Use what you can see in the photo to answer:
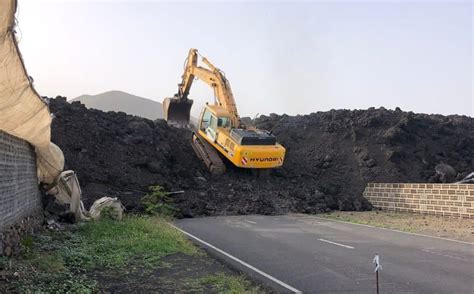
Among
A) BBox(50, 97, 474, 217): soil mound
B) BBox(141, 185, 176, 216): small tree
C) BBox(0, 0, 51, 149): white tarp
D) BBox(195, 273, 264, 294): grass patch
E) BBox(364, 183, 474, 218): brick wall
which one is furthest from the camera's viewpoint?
BBox(50, 97, 474, 217): soil mound

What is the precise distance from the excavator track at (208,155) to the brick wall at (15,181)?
14635mm

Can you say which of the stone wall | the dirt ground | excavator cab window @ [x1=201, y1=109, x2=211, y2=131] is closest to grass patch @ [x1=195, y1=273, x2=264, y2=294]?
the stone wall

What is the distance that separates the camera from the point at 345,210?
945 inches

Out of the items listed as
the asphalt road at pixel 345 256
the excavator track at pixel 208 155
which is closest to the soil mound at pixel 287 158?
the excavator track at pixel 208 155

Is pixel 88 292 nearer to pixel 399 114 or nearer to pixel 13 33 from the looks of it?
pixel 13 33

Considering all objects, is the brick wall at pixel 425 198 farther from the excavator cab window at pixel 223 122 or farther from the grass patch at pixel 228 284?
the grass patch at pixel 228 284

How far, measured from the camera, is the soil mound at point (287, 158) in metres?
23.1

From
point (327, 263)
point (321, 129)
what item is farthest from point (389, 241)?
point (321, 129)

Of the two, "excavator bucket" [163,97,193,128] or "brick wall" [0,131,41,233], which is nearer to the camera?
"brick wall" [0,131,41,233]

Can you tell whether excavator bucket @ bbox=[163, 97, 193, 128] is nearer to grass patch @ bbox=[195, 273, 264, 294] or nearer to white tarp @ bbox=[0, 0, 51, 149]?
white tarp @ bbox=[0, 0, 51, 149]

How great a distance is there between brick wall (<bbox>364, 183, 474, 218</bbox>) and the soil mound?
97cm

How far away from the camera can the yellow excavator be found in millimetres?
24828

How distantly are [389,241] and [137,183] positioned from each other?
14.0m

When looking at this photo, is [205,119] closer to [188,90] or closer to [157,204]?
[188,90]
